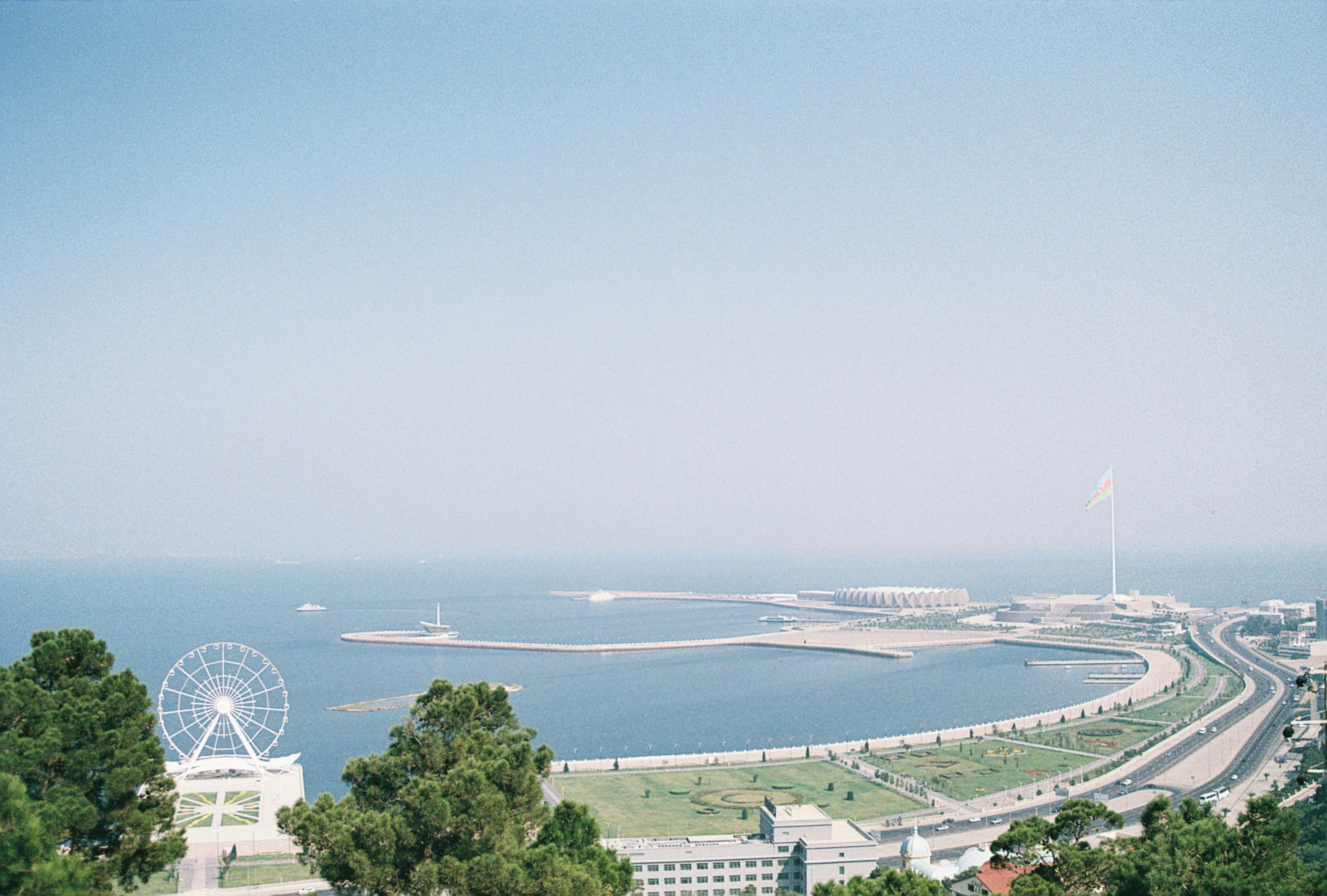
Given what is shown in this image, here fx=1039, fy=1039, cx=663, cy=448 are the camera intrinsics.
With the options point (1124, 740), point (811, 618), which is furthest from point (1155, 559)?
point (1124, 740)

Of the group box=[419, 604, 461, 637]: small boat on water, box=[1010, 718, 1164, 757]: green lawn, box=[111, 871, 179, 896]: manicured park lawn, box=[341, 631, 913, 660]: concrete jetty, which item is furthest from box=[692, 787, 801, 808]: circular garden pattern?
box=[419, 604, 461, 637]: small boat on water

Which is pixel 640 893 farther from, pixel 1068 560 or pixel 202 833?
pixel 1068 560

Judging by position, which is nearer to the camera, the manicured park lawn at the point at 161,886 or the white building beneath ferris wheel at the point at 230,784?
the manicured park lawn at the point at 161,886

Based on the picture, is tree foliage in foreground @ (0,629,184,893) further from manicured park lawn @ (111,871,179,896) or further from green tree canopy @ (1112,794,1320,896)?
manicured park lawn @ (111,871,179,896)

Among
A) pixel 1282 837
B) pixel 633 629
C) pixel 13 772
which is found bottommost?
pixel 633 629

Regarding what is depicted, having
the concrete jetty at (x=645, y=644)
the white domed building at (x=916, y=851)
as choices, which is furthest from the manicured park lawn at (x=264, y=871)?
the concrete jetty at (x=645, y=644)

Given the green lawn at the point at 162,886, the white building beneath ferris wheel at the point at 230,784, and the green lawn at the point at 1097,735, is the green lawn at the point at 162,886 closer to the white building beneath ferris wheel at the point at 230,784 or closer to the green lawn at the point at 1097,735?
the white building beneath ferris wheel at the point at 230,784
